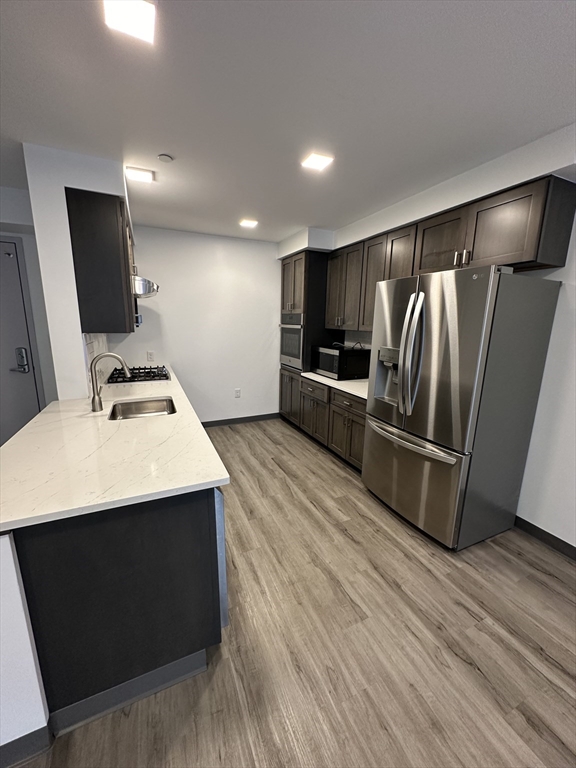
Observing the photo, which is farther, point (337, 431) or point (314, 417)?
point (314, 417)

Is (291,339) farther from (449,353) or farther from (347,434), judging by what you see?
(449,353)

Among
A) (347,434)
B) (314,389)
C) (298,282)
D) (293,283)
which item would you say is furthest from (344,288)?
(347,434)

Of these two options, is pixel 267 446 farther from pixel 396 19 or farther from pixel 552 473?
pixel 396 19

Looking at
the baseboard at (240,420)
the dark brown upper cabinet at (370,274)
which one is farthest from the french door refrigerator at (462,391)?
the baseboard at (240,420)

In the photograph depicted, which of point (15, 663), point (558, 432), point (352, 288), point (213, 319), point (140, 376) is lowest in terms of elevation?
point (15, 663)

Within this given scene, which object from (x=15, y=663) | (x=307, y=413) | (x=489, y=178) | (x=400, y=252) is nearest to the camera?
(x=15, y=663)

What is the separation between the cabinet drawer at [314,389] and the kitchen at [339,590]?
26cm

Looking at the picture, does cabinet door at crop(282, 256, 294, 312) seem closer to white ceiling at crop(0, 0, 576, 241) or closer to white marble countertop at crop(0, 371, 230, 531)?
white ceiling at crop(0, 0, 576, 241)

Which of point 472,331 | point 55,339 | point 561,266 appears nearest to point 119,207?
point 55,339

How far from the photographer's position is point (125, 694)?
1.26 metres

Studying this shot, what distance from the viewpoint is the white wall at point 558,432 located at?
209cm

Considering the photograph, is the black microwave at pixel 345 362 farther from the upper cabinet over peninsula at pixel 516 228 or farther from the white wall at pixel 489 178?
the upper cabinet over peninsula at pixel 516 228

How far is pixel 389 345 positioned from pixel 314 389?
1.46m

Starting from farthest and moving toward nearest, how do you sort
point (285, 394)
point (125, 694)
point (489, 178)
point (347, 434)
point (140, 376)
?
point (285, 394), point (347, 434), point (140, 376), point (489, 178), point (125, 694)
